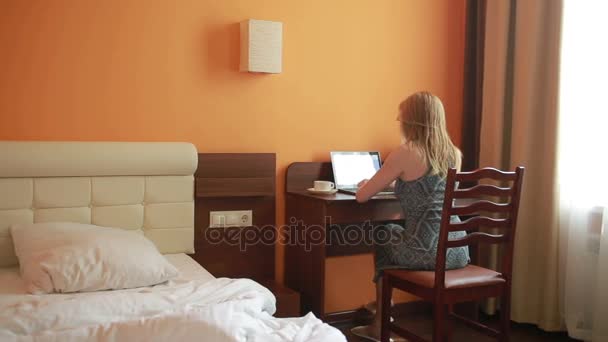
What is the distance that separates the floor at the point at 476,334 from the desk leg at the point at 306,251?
0.35 meters

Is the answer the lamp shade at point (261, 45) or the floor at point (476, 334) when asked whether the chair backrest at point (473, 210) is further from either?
the lamp shade at point (261, 45)

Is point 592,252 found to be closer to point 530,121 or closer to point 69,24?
point 530,121

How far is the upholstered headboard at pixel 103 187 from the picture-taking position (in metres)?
2.51

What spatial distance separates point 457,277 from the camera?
263 cm

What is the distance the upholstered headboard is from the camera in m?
2.51

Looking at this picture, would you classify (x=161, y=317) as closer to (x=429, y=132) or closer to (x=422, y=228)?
(x=422, y=228)

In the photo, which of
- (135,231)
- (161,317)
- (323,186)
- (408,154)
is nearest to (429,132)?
(408,154)

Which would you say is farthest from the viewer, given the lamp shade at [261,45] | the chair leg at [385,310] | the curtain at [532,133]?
the curtain at [532,133]

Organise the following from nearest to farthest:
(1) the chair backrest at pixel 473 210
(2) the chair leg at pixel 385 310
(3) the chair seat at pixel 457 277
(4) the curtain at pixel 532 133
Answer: (1) the chair backrest at pixel 473 210
(3) the chair seat at pixel 457 277
(2) the chair leg at pixel 385 310
(4) the curtain at pixel 532 133

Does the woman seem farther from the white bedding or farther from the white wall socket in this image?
the white bedding

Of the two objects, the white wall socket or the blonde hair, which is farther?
the white wall socket

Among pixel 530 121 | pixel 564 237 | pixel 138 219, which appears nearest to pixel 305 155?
pixel 138 219

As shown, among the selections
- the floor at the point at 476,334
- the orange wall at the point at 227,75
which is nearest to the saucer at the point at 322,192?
the orange wall at the point at 227,75

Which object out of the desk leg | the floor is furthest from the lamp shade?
the floor
